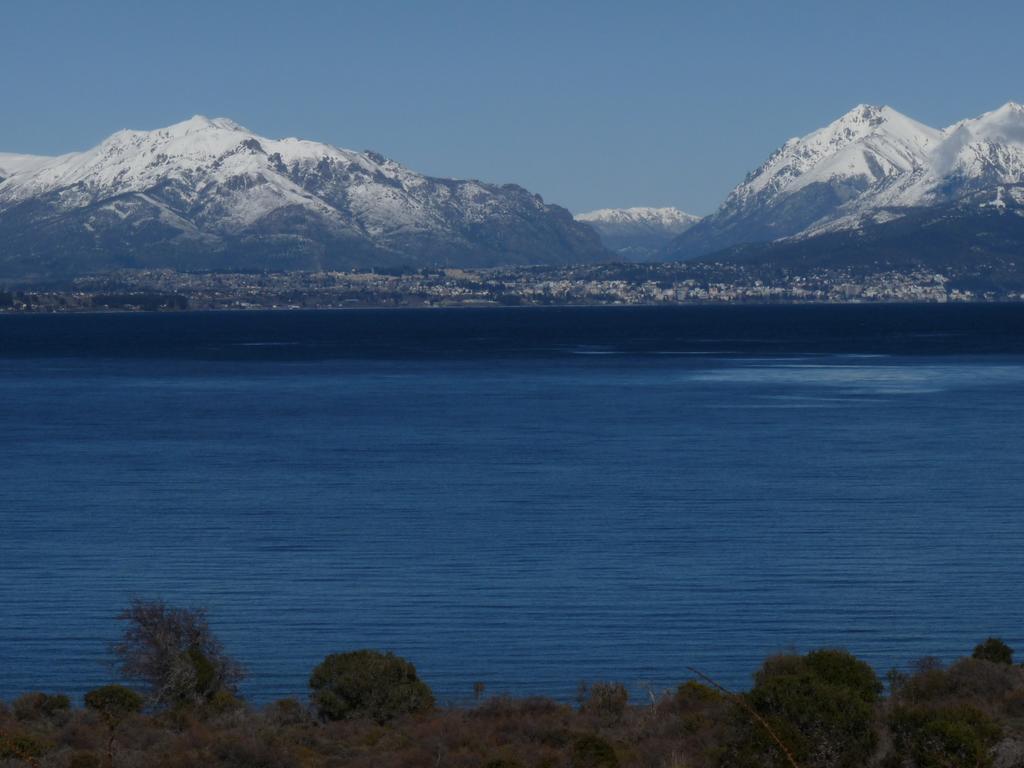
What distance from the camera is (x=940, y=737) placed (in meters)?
21.8

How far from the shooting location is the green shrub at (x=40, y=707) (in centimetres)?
2895

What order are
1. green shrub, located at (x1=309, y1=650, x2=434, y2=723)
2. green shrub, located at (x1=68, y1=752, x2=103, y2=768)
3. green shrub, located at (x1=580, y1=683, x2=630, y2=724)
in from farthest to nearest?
1. green shrub, located at (x1=309, y1=650, x2=434, y2=723)
2. green shrub, located at (x1=580, y1=683, x2=630, y2=724)
3. green shrub, located at (x1=68, y1=752, x2=103, y2=768)

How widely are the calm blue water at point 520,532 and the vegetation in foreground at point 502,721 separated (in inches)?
157

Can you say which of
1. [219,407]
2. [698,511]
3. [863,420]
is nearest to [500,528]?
[698,511]

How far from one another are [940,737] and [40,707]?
15.9 meters

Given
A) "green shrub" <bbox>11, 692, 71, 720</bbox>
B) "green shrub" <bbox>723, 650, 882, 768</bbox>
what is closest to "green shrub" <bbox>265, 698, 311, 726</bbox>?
"green shrub" <bbox>11, 692, 71, 720</bbox>

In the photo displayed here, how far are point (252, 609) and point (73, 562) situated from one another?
9.77 m

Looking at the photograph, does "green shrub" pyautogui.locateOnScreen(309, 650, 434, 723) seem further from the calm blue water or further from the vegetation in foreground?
the calm blue water

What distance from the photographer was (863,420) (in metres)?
99.4

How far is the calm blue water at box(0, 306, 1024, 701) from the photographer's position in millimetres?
39281

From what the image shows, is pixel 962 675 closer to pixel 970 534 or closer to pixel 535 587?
pixel 535 587

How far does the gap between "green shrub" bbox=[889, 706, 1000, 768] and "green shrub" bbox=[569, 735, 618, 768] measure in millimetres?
3882

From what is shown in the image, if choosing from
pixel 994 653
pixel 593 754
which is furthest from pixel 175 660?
pixel 994 653

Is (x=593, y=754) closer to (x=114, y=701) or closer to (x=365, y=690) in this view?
(x=365, y=690)
